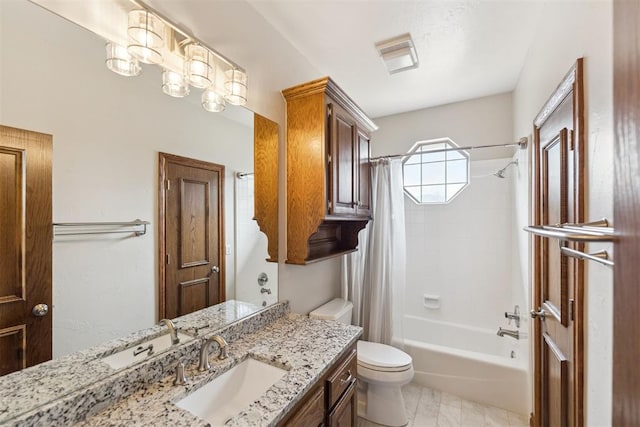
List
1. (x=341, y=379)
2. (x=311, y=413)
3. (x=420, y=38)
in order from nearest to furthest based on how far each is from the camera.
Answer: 1. (x=311, y=413)
2. (x=341, y=379)
3. (x=420, y=38)

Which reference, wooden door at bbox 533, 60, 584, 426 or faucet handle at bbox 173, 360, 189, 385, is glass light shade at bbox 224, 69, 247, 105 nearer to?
faucet handle at bbox 173, 360, 189, 385

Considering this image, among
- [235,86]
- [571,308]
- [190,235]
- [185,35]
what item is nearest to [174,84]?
[185,35]

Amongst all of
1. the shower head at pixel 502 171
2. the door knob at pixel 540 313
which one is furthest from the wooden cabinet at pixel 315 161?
the shower head at pixel 502 171

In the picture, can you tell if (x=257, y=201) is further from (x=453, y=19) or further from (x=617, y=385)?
(x=453, y=19)

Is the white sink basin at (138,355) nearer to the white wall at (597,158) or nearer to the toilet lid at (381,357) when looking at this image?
the toilet lid at (381,357)

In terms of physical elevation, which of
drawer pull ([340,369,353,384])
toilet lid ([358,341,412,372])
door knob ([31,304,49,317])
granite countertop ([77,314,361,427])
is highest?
door knob ([31,304,49,317])

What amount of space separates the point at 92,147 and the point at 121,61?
0.34m

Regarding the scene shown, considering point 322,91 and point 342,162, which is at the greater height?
point 322,91

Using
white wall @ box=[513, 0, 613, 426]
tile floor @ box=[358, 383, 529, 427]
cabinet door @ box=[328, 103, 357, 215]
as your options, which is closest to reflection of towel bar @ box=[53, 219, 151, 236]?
cabinet door @ box=[328, 103, 357, 215]

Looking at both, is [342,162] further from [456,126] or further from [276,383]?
[456,126]

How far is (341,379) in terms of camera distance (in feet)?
4.46

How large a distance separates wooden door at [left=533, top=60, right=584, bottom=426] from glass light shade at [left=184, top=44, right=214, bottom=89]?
149 centimetres

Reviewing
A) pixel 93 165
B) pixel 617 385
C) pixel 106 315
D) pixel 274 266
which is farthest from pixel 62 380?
pixel 617 385

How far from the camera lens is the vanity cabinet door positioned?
1.02 metres
